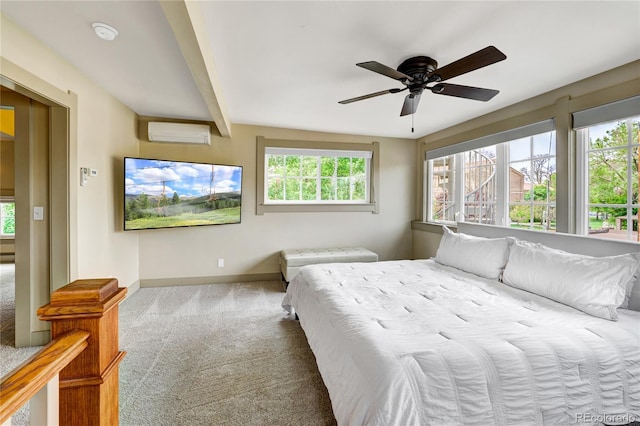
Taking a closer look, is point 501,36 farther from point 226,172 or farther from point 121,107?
point 121,107

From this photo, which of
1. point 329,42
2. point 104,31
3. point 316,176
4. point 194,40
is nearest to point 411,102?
point 329,42

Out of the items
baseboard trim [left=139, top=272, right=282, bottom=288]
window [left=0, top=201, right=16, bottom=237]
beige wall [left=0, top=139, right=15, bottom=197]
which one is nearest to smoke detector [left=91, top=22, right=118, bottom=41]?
baseboard trim [left=139, top=272, right=282, bottom=288]

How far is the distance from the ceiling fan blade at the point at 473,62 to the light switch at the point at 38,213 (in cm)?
328

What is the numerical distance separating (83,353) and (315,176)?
4.20m

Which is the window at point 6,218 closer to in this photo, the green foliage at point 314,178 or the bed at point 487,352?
the green foliage at point 314,178

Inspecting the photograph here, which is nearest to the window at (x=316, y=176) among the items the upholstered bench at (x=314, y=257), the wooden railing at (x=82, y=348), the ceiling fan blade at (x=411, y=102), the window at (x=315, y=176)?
the window at (x=315, y=176)

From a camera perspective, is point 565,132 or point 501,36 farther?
point 565,132

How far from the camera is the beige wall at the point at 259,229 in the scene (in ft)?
13.4

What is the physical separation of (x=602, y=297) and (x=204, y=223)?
3961mm

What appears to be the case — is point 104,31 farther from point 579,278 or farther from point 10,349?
point 579,278

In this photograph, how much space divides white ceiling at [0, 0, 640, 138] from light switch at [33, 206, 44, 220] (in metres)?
1.24

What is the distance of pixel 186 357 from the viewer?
90.2 inches

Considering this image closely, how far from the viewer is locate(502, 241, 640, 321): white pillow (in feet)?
5.78

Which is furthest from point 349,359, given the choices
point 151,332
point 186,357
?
point 151,332
